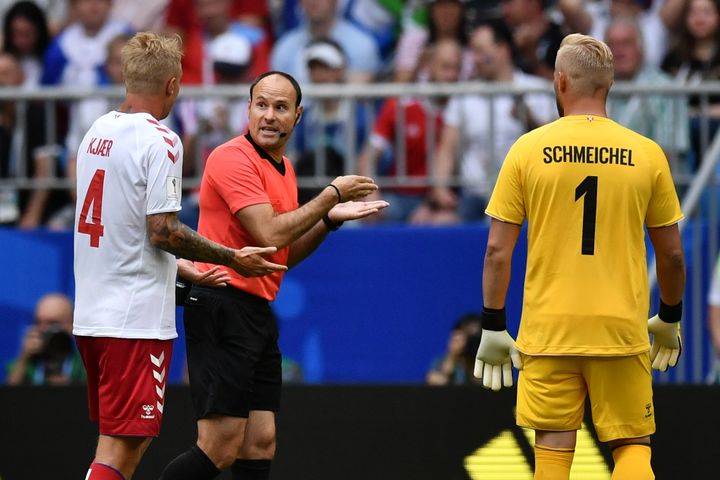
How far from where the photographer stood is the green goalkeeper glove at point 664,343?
6039 millimetres

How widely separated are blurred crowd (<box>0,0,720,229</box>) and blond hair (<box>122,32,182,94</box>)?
386 cm

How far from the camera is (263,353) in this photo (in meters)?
6.21

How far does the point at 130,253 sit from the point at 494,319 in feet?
5.36

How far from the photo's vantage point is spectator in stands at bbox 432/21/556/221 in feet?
31.0

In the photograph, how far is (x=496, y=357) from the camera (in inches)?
230

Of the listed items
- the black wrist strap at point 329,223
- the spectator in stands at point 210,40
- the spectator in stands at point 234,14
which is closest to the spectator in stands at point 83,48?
the spectator in stands at point 234,14

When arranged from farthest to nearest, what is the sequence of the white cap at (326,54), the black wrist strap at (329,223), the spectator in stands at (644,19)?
the spectator in stands at (644,19), the white cap at (326,54), the black wrist strap at (329,223)

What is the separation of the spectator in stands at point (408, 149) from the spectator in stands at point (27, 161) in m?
2.37

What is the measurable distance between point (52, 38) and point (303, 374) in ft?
13.2

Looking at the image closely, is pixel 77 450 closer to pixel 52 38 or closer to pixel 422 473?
pixel 422 473

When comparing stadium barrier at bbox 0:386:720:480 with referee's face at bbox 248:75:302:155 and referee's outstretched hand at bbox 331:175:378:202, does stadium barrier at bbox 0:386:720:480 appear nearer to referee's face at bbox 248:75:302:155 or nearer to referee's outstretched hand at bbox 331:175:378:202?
referee's outstretched hand at bbox 331:175:378:202

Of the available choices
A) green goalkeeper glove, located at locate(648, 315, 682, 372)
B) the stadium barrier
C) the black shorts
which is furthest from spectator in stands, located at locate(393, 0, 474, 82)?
the black shorts

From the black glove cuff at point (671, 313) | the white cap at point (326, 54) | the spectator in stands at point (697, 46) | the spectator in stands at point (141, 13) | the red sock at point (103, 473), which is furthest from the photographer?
the spectator in stands at point (141, 13)

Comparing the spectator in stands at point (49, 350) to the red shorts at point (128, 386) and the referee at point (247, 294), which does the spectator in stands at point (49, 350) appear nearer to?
the referee at point (247, 294)
